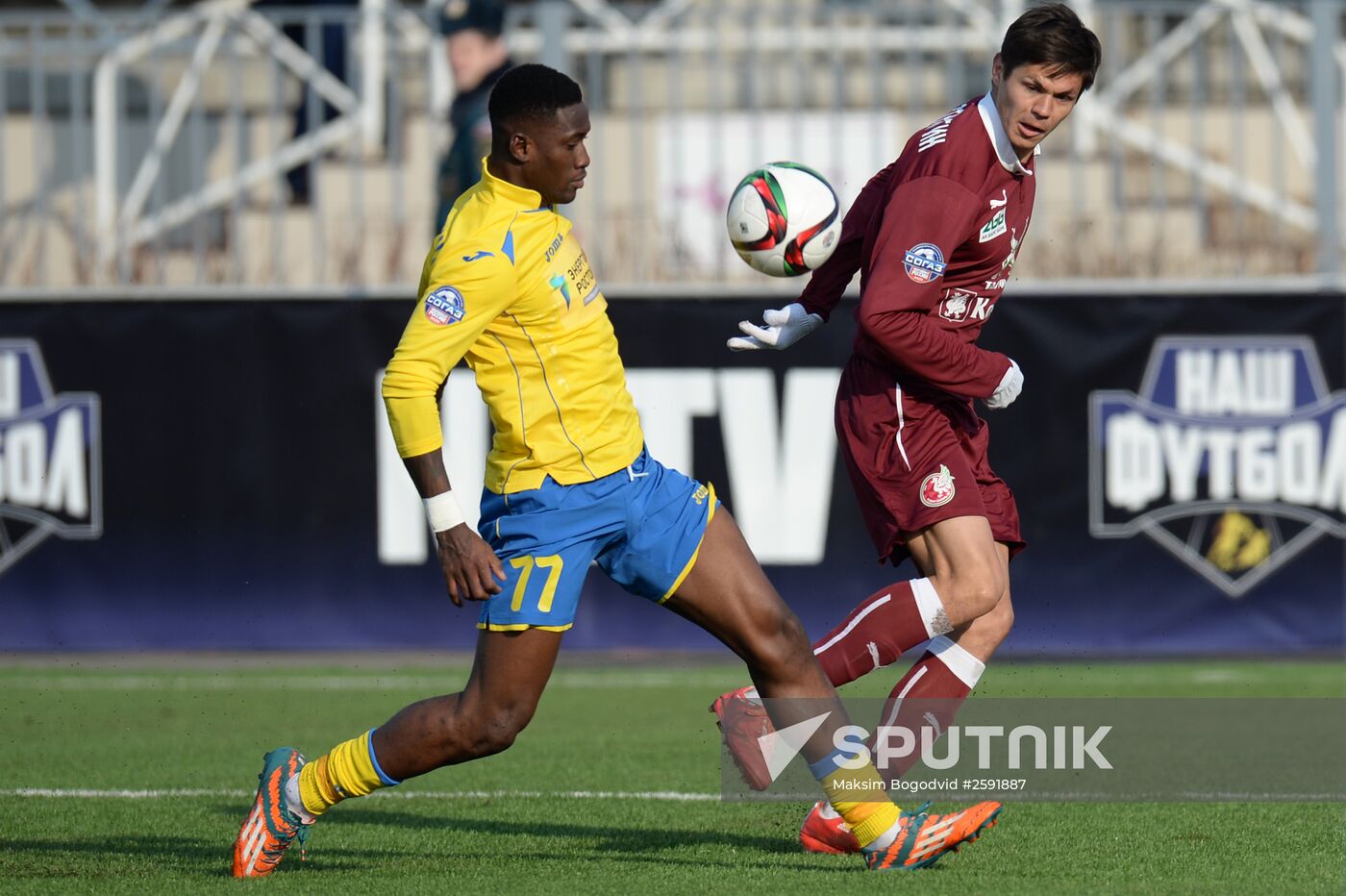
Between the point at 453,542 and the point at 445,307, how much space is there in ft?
1.96

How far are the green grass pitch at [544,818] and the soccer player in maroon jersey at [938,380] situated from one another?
0.49 metres

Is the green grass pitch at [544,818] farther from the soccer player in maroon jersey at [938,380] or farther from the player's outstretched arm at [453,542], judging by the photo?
the player's outstretched arm at [453,542]

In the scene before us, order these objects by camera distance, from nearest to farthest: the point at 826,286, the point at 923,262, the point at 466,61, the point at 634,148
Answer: the point at 923,262 < the point at 826,286 < the point at 466,61 < the point at 634,148

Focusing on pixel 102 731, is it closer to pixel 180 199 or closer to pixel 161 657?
pixel 161 657

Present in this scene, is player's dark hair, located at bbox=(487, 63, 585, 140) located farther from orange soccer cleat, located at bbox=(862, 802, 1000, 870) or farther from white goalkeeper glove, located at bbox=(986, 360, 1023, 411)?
orange soccer cleat, located at bbox=(862, 802, 1000, 870)

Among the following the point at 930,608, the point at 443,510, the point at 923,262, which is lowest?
the point at 930,608

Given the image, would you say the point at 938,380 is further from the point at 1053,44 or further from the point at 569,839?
the point at 569,839

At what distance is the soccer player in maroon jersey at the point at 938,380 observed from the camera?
5.61 meters

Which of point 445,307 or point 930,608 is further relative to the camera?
point 930,608

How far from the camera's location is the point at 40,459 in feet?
33.5

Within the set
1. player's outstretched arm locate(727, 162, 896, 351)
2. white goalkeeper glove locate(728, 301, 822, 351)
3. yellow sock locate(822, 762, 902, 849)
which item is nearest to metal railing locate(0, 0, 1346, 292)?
player's outstretched arm locate(727, 162, 896, 351)

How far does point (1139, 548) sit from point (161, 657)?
5295 mm

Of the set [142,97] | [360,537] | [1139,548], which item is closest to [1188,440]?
[1139,548]

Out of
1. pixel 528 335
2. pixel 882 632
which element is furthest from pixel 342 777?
pixel 882 632
